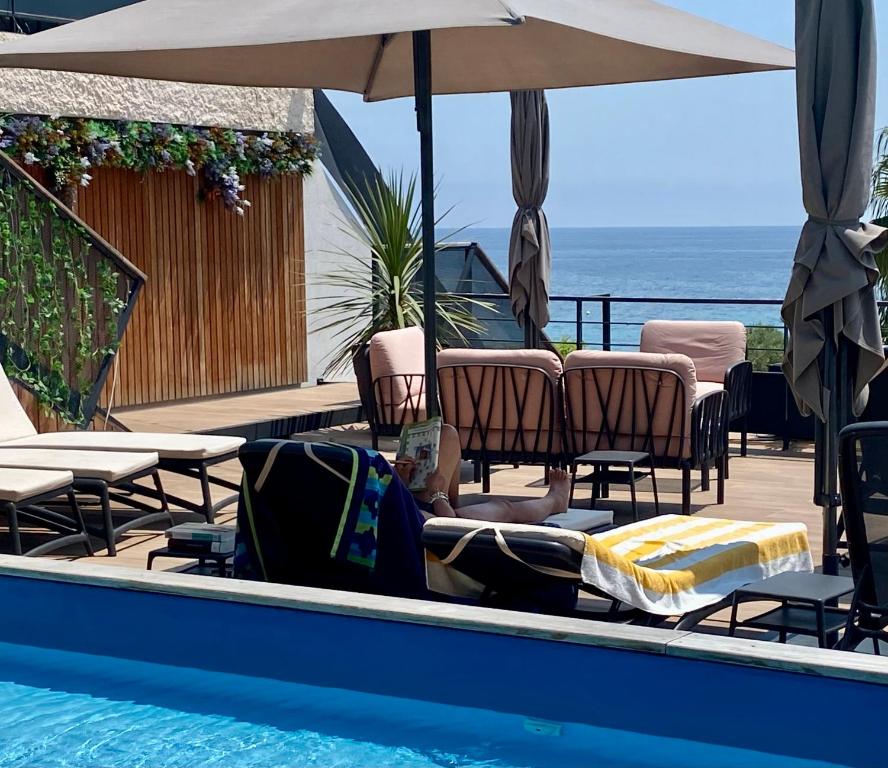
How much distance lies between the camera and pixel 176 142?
11336mm

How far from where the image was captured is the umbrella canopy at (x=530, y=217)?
9242mm

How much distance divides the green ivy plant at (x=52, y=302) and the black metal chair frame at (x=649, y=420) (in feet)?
9.24

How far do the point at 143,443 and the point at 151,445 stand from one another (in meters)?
0.08

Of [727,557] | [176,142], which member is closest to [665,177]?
[176,142]

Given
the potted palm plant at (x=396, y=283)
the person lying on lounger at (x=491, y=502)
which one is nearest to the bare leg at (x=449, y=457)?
the person lying on lounger at (x=491, y=502)

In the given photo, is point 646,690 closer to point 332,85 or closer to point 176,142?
point 332,85

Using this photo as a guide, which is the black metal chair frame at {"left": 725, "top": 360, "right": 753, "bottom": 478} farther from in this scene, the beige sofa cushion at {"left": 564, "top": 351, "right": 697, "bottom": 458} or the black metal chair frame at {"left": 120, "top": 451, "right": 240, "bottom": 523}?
the black metal chair frame at {"left": 120, "top": 451, "right": 240, "bottom": 523}

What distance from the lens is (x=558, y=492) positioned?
547cm

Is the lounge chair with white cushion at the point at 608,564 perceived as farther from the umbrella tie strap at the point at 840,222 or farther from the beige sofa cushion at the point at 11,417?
the beige sofa cushion at the point at 11,417

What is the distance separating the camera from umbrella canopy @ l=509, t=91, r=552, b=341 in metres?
9.24

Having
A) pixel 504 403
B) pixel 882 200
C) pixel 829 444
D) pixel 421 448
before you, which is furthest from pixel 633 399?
pixel 882 200

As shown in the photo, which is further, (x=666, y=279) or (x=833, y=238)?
(x=666, y=279)

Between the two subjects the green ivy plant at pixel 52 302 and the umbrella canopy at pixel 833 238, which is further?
the green ivy plant at pixel 52 302

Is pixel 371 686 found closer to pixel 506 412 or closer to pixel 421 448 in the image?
pixel 421 448
